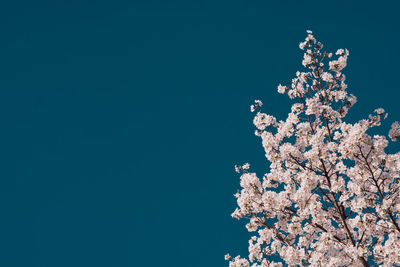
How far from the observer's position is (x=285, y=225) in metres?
14.4

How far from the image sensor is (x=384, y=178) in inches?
510

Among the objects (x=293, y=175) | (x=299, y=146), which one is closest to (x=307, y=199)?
(x=293, y=175)

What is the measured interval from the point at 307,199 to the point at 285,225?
4.74 ft

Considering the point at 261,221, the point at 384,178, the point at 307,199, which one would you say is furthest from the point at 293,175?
the point at 384,178

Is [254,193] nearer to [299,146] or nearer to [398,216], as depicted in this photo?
[299,146]

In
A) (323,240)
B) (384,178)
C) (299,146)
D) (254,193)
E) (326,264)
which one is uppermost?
(299,146)

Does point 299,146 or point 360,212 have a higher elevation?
point 299,146

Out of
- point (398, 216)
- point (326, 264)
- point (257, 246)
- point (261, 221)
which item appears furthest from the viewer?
point (257, 246)

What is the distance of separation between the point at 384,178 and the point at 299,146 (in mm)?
3138

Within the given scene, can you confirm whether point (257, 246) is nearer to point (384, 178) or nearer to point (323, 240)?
point (323, 240)

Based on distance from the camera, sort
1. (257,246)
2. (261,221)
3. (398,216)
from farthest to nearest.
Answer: (257,246)
(261,221)
(398,216)

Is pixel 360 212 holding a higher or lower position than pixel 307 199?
lower

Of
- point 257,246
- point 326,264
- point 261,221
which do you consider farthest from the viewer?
point 257,246

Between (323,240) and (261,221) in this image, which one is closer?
(323,240)
